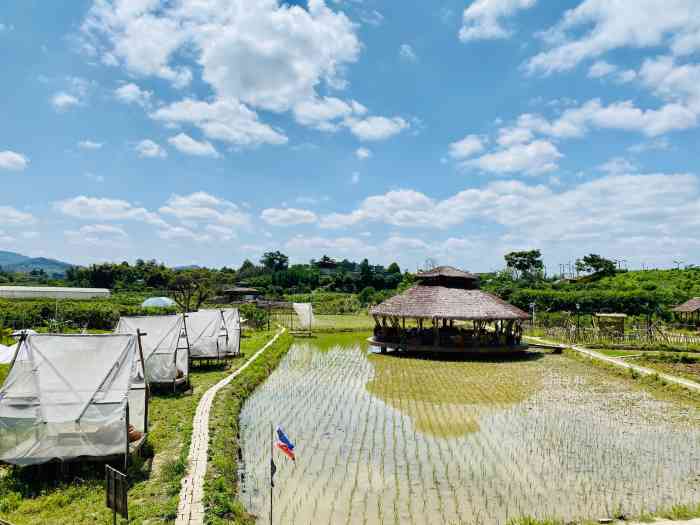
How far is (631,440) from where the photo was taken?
10.2 m

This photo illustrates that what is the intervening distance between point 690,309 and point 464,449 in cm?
3213

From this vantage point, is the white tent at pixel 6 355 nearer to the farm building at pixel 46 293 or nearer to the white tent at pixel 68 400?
the white tent at pixel 68 400

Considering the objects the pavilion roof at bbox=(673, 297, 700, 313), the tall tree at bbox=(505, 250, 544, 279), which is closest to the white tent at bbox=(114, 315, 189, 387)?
the pavilion roof at bbox=(673, 297, 700, 313)

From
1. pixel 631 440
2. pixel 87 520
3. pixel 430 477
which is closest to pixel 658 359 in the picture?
pixel 631 440

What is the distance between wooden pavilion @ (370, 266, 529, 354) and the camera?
2205 cm

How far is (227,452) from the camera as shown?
28.1ft

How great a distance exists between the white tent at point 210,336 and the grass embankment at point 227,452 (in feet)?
5.20

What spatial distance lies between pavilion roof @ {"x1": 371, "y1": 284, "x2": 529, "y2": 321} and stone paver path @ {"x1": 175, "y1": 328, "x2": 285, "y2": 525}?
12.2 m

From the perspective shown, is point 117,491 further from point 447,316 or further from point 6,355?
point 447,316

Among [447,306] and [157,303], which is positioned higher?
[447,306]

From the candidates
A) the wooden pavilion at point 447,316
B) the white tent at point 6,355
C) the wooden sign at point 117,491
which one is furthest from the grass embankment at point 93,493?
the wooden pavilion at point 447,316

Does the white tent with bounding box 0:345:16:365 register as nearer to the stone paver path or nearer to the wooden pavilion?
the stone paver path

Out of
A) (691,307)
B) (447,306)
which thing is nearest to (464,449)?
(447,306)

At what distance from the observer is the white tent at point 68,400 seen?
7.01 m
